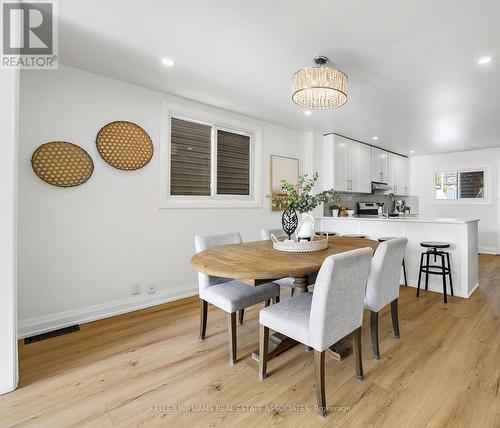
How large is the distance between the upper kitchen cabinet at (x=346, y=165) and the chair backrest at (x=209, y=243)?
2.83 meters

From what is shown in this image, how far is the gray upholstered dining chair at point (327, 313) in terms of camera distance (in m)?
1.42

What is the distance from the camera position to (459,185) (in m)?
6.51

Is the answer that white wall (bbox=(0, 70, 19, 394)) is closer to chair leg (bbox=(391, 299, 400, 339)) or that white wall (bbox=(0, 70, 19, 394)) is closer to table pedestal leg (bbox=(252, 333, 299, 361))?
table pedestal leg (bbox=(252, 333, 299, 361))

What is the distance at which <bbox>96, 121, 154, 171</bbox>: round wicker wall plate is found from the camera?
2.72m

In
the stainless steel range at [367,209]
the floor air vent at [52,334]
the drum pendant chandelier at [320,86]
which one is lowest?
the floor air vent at [52,334]

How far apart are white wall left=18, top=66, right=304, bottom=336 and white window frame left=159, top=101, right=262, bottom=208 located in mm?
89

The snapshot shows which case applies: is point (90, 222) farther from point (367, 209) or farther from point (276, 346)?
point (367, 209)

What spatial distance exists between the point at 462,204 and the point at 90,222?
25.3 ft

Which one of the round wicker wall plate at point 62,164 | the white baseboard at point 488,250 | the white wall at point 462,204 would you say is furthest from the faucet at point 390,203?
the round wicker wall plate at point 62,164

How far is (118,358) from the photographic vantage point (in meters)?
2.02

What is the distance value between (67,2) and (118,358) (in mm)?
2500

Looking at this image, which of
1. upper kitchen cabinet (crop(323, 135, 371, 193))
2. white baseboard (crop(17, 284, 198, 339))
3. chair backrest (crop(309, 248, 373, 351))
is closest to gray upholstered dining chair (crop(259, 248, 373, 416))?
chair backrest (crop(309, 248, 373, 351))

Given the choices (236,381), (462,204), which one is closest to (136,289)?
(236,381)

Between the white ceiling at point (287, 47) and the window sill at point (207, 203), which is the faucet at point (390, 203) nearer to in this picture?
the white ceiling at point (287, 47)
